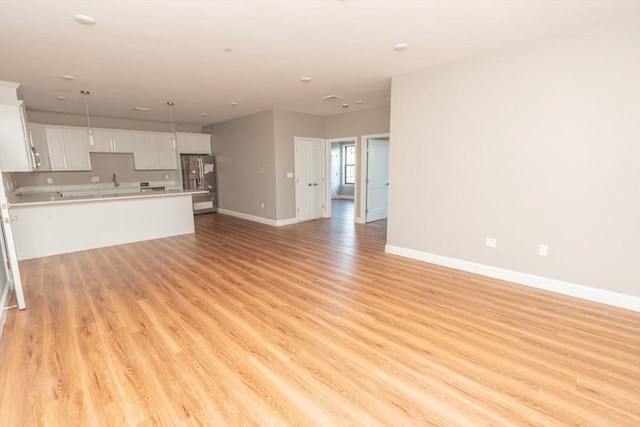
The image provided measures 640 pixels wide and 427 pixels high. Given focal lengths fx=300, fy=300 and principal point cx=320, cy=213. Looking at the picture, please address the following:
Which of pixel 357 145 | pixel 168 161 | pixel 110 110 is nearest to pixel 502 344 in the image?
pixel 357 145

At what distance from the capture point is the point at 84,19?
263cm

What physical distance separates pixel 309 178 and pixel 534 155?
5.06m

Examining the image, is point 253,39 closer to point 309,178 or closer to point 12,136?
point 12,136

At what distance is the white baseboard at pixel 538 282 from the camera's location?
2921 mm

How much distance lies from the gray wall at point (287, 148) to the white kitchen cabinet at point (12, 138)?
4110mm

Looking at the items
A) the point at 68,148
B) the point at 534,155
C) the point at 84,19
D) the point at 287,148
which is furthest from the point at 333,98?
the point at 68,148

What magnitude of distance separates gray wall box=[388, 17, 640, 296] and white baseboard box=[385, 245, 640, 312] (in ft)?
0.22

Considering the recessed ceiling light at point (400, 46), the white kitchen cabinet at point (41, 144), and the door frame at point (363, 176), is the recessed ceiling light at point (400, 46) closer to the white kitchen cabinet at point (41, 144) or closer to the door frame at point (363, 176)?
the door frame at point (363, 176)

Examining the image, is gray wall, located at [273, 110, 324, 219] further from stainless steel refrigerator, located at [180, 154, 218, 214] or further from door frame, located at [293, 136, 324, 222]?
stainless steel refrigerator, located at [180, 154, 218, 214]

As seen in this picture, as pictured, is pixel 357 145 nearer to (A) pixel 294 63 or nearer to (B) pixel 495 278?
(A) pixel 294 63

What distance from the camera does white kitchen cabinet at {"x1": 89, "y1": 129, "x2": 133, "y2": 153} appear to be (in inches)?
279

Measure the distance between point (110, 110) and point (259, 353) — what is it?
679 cm

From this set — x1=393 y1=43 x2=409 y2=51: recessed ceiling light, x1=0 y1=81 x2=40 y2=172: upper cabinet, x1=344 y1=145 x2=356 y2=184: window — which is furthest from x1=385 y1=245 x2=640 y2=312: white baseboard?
x1=344 y1=145 x2=356 y2=184: window

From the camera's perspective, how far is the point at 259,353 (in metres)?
2.25
